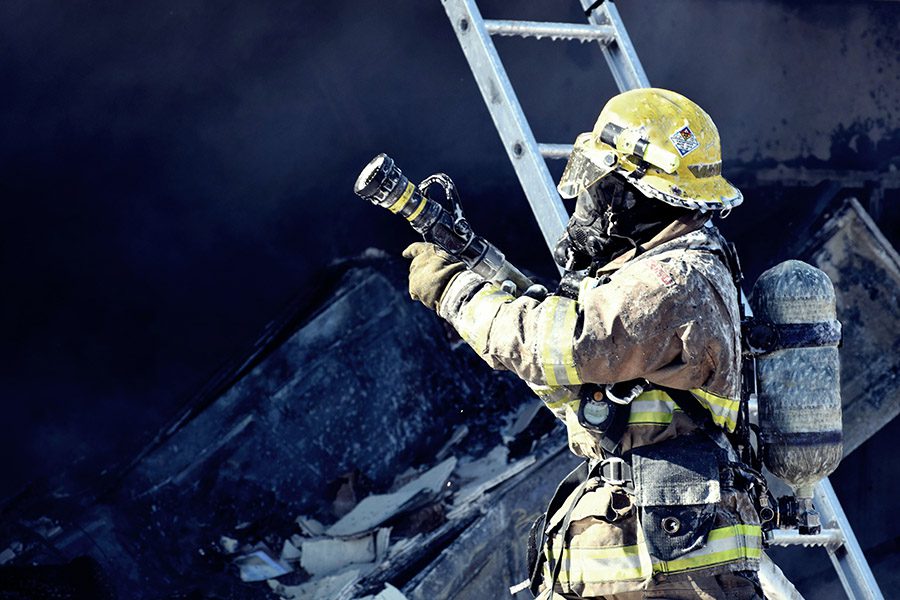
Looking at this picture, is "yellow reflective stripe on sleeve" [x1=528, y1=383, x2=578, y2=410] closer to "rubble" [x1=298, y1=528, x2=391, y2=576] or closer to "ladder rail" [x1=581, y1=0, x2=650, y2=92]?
"ladder rail" [x1=581, y1=0, x2=650, y2=92]

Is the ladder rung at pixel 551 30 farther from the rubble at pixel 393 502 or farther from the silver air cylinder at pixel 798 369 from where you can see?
the rubble at pixel 393 502

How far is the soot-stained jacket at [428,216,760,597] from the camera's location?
8.00ft

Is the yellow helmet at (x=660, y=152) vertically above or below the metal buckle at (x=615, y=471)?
above

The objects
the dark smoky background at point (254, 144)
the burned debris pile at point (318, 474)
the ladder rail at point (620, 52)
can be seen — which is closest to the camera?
the ladder rail at point (620, 52)

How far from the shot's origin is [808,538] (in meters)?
3.51

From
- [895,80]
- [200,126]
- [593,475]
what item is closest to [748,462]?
[593,475]

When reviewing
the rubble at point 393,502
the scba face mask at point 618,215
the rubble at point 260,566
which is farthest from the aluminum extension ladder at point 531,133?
the rubble at point 260,566

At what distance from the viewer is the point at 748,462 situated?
9.42 ft

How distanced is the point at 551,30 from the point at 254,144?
142 cm

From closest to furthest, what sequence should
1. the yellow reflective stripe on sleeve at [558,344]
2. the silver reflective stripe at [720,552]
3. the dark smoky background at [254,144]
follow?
the yellow reflective stripe on sleeve at [558,344] < the silver reflective stripe at [720,552] < the dark smoky background at [254,144]

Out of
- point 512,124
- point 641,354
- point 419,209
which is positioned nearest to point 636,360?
point 641,354

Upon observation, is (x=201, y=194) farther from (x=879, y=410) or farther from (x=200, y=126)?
(x=879, y=410)

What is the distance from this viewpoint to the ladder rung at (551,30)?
3.49 metres

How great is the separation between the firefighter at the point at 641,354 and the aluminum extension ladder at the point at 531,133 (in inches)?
22.4
